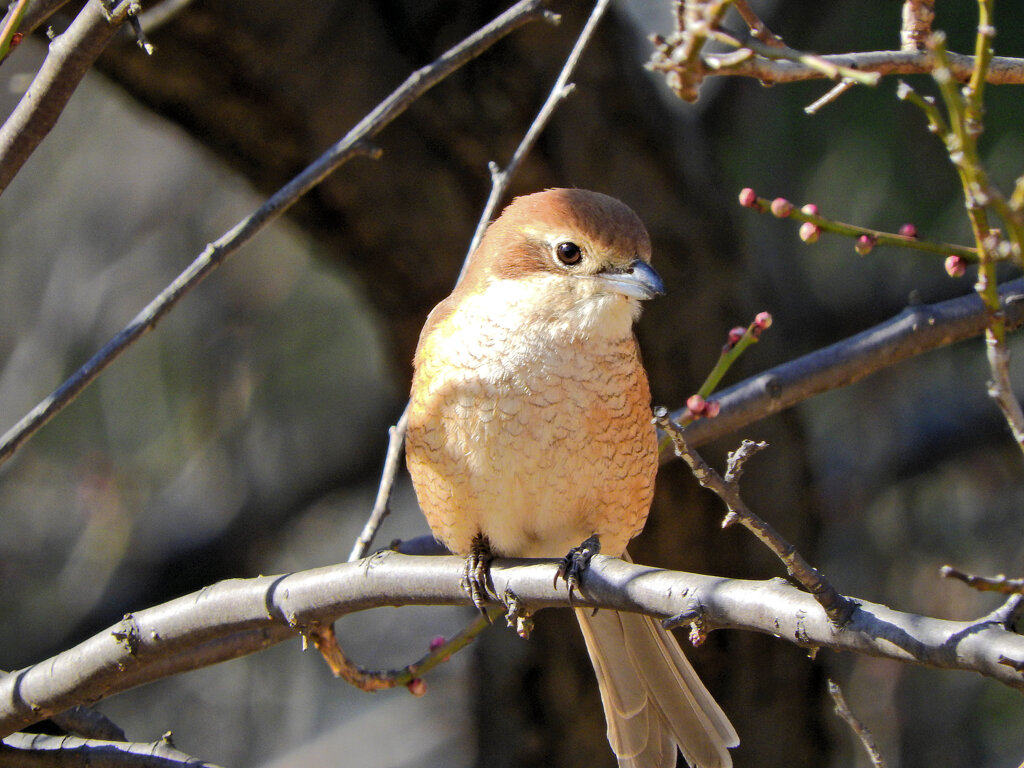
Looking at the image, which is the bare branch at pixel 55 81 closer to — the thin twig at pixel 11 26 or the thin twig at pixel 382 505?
the thin twig at pixel 11 26

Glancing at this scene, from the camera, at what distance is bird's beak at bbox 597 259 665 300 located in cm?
271

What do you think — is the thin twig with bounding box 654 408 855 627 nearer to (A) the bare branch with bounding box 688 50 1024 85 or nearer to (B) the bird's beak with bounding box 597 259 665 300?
(A) the bare branch with bounding box 688 50 1024 85

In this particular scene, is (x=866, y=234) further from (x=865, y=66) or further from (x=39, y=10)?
(x=39, y=10)

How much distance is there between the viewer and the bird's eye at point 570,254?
2.84 m

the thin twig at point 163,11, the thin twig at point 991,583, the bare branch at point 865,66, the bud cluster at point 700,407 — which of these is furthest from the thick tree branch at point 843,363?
the thin twig at point 163,11

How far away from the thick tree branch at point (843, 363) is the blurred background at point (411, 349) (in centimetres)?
95

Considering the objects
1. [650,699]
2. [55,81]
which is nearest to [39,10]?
[55,81]

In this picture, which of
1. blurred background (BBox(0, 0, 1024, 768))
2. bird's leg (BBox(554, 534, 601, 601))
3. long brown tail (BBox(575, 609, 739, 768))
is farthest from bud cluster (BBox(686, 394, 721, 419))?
blurred background (BBox(0, 0, 1024, 768))

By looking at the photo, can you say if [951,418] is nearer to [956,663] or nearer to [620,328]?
[620,328]

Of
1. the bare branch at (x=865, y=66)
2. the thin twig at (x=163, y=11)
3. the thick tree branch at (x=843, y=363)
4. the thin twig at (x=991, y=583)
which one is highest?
the thin twig at (x=163, y=11)

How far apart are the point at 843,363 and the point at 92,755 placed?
2.38m

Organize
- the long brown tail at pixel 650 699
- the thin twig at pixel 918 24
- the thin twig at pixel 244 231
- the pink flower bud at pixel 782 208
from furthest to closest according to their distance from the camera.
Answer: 1. the long brown tail at pixel 650 699
2. the thin twig at pixel 244 231
3. the thin twig at pixel 918 24
4. the pink flower bud at pixel 782 208

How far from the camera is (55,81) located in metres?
2.18

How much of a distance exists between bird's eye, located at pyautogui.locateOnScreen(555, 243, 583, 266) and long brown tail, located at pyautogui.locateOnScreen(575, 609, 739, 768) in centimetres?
98
